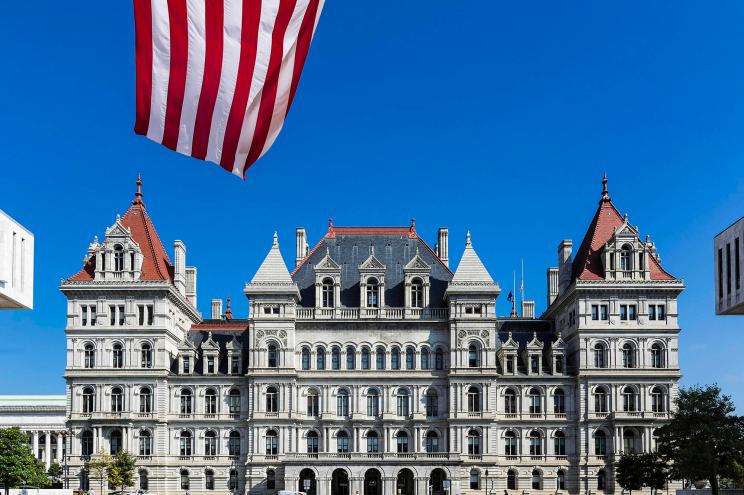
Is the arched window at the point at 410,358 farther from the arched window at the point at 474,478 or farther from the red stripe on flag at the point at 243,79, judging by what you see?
the red stripe on flag at the point at 243,79

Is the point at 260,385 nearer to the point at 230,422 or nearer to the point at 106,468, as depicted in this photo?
the point at 230,422

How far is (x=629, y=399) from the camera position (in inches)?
3969

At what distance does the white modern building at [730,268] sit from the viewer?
144 feet

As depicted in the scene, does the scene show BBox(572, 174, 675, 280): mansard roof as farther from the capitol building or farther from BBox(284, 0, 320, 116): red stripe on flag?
BBox(284, 0, 320, 116): red stripe on flag

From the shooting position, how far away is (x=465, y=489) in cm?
9912

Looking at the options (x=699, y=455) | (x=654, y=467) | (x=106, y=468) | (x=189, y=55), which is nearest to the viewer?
(x=189, y=55)

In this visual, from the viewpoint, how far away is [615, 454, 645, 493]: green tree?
93000 millimetres

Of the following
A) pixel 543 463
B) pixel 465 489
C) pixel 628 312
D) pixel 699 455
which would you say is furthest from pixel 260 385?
pixel 699 455

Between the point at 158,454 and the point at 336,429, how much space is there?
1662cm

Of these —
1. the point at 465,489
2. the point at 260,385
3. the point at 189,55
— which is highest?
the point at 189,55

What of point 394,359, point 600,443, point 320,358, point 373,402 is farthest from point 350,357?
point 600,443

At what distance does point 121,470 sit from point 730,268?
65.4 m

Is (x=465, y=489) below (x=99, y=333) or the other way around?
below

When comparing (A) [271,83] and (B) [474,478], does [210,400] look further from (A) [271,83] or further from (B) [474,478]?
(A) [271,83]
